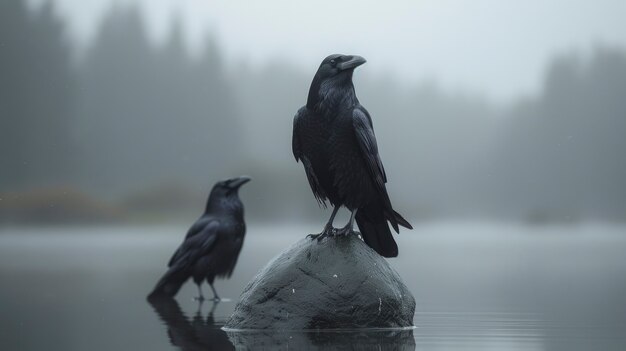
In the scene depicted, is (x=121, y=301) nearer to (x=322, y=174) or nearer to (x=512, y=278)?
(x=322, y=174)

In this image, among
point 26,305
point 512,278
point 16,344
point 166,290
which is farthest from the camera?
point 512,278

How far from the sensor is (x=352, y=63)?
888cm

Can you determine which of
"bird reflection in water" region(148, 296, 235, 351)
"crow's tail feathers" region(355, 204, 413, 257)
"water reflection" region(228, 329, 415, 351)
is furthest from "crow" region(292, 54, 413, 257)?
"bird reflection in water" region(148, 296, 235, 351)

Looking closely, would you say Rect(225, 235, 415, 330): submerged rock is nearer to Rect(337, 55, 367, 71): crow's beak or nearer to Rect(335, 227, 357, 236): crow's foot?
Rect(335, 227, 357, 236): crow's foot

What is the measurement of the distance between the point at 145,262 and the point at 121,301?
387 inches

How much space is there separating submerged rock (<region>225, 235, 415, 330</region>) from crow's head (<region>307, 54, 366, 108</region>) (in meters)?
1.16

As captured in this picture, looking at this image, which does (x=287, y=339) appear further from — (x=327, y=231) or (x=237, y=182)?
(x=237, y=182)

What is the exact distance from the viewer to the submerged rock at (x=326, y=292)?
8.79 meters

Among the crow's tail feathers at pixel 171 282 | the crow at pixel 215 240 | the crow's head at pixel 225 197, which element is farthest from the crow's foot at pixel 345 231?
the crow's tail feathers at pixel 171 282

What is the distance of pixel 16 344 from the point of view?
8695 mm

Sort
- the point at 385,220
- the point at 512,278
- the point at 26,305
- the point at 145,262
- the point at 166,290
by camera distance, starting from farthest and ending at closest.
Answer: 1. the point at 145,262
2. the point at 512,278
3. the point at 166,290
4. the point at 26,305
5. the point at 385,220

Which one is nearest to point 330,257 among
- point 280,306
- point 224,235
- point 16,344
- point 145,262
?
point 280,306

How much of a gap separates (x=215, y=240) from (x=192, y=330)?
3115 mm

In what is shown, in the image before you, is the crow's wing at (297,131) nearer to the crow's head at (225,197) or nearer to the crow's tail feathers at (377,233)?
the crow's tail feathers at (377,233)
